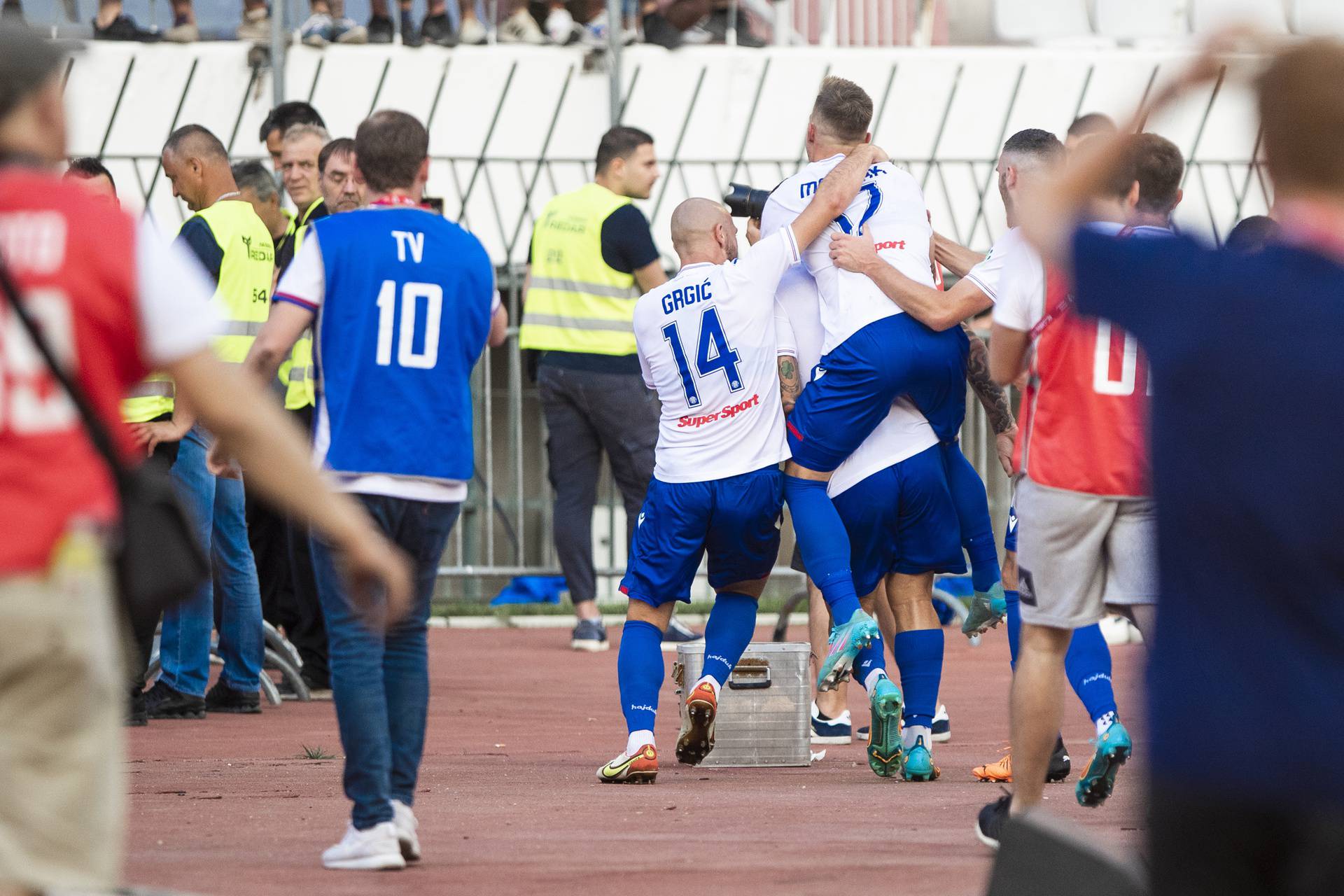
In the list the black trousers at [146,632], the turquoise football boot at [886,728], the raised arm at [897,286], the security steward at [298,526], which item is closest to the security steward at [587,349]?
the security steward at [298,526]

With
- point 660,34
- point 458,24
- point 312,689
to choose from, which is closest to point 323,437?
point 312,689

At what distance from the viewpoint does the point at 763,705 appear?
7.13 m

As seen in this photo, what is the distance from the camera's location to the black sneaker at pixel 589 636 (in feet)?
36.1

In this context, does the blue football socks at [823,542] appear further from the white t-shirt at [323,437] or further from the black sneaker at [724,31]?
the black sneaker at [724,31]

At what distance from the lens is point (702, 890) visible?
4355mm

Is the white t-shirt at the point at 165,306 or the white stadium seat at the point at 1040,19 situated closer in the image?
the white t-shirt at the point at 165,306

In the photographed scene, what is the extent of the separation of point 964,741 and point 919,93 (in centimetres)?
951

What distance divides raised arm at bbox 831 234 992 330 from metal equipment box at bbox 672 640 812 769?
4.18 feet

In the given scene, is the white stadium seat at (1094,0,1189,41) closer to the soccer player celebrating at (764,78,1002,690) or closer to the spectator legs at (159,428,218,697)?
the soccer player celebrating at (764,78,1002,690)

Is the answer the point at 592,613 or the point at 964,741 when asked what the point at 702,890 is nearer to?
the point at 964,741

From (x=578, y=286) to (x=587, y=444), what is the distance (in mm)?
851

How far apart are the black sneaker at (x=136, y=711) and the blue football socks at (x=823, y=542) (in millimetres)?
2819

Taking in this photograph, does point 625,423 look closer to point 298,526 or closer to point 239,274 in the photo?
point 298,526

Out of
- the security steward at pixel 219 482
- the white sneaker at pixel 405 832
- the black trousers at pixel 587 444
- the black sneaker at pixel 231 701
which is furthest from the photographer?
the black trousers at pixel 587 444
